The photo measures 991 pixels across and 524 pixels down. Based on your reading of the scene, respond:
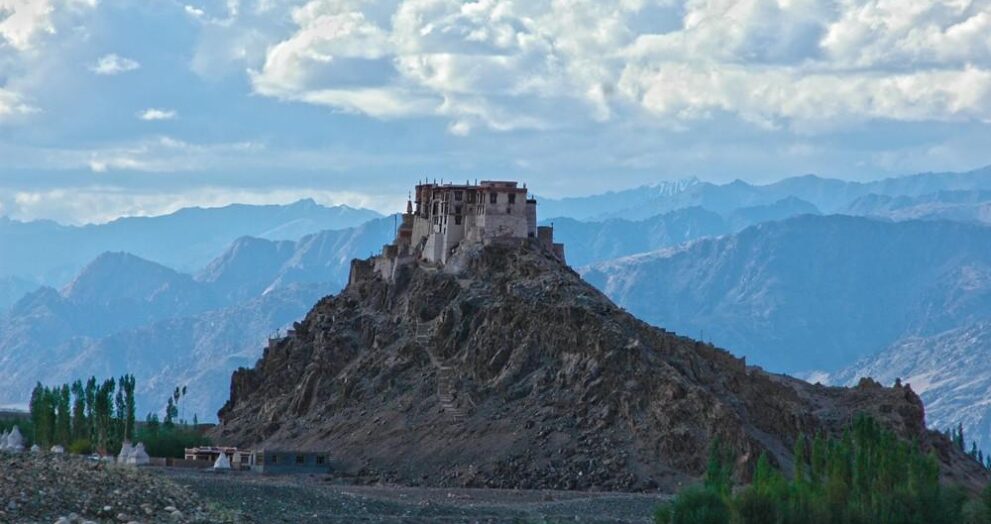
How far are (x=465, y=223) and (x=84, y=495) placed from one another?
316ft

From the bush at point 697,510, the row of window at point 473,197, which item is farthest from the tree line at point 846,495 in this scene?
the row of window at point 473,197

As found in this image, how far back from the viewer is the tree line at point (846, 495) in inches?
4208

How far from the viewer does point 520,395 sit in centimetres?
16138

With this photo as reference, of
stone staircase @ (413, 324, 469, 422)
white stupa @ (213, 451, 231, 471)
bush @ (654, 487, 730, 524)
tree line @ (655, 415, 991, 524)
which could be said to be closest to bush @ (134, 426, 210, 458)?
white stupa @ (213, 451, 231, 471)

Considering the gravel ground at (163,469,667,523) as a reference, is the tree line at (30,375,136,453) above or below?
above

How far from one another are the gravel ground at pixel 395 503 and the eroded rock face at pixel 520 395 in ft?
27.2

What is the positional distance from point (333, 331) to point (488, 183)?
707 inches

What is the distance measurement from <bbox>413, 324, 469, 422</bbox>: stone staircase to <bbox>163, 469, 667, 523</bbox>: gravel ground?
48.3 ft

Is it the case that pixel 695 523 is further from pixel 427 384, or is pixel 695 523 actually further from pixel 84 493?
pixel 427 384

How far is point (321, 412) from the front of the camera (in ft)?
570

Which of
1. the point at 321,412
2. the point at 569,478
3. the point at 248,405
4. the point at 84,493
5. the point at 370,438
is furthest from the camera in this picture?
the point at 248,405

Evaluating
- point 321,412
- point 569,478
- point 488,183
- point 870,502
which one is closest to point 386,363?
point 321,412

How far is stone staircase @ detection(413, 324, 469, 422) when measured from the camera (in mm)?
160875

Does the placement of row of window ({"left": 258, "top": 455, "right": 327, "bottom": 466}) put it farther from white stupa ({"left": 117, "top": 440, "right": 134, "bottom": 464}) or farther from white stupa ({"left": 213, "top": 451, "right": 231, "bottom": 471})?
white stupa ({"left": 117, "top": 440, "right": 134, "bottom": 464})
